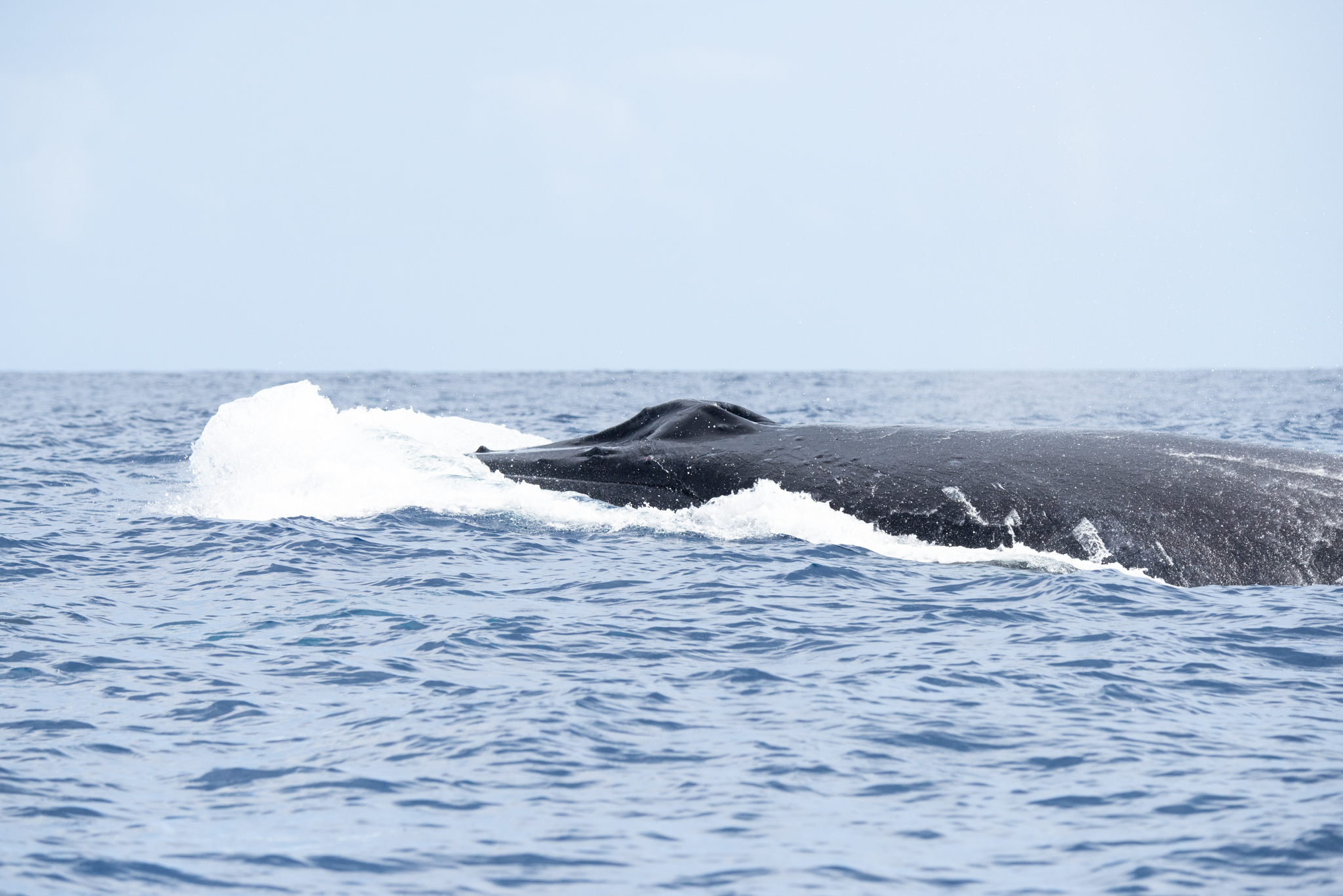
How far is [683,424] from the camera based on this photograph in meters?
14.3

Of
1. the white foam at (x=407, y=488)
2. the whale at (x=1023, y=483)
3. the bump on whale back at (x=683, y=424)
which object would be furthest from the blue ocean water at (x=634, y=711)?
the bump on whale back at (x=683, y=424)

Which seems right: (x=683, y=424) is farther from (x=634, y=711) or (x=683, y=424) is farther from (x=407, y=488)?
(x=634, y=711)

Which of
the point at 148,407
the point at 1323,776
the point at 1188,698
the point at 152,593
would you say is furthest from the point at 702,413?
the point at 148,407

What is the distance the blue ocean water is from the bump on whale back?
112 centimetres

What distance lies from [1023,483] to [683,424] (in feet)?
12.3

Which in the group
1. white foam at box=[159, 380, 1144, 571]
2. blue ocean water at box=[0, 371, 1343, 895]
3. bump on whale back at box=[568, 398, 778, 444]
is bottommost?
blue ocean water at box=[0, 371, 1343, 895]

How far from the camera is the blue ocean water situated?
A: 5773 millimetres

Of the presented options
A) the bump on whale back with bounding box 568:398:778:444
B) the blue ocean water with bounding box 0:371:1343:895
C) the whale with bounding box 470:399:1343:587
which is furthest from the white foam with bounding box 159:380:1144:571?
the bump on whale back with bounding box 568:398:778:444

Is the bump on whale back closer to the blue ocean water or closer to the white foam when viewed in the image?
the white foam

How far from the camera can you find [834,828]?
19.9 ft

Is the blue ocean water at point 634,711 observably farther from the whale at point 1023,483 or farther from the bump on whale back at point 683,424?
the bump on whale back at point 683,424

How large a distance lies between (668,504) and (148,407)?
4379 centimetres

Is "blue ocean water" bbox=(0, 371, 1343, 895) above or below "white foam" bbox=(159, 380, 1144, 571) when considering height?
below

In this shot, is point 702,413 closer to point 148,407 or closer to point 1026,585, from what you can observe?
point 1026,585
